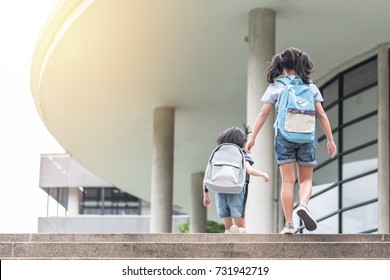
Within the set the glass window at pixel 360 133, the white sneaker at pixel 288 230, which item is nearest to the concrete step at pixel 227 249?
the white sneaker at pixel 288 230

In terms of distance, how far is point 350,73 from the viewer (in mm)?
18562

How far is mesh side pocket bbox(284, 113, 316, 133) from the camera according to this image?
823cm

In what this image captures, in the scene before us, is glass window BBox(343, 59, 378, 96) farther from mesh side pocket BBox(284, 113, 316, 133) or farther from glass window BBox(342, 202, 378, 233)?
mesh side pocket BBox(284, 113, 316, 133)

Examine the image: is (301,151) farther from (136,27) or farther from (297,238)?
(136,27)

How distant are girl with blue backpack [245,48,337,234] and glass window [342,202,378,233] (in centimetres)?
910

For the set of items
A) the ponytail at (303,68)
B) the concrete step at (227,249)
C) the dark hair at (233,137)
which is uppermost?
the ponytail at (303,68)

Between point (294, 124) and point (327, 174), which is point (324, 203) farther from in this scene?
point (294, 124)

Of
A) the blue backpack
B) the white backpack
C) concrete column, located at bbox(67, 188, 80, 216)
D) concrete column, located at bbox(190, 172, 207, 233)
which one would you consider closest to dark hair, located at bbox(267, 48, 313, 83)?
the blue backpack

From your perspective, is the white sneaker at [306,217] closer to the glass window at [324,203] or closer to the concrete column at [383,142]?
the concrete column at [383,142]

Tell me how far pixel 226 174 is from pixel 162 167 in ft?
43.6

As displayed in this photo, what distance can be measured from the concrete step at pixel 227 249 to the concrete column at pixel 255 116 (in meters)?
7.76

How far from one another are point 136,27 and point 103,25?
2.08 ft

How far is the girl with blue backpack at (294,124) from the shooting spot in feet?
27.0

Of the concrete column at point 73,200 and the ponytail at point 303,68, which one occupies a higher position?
the concrete column at point 73,200
